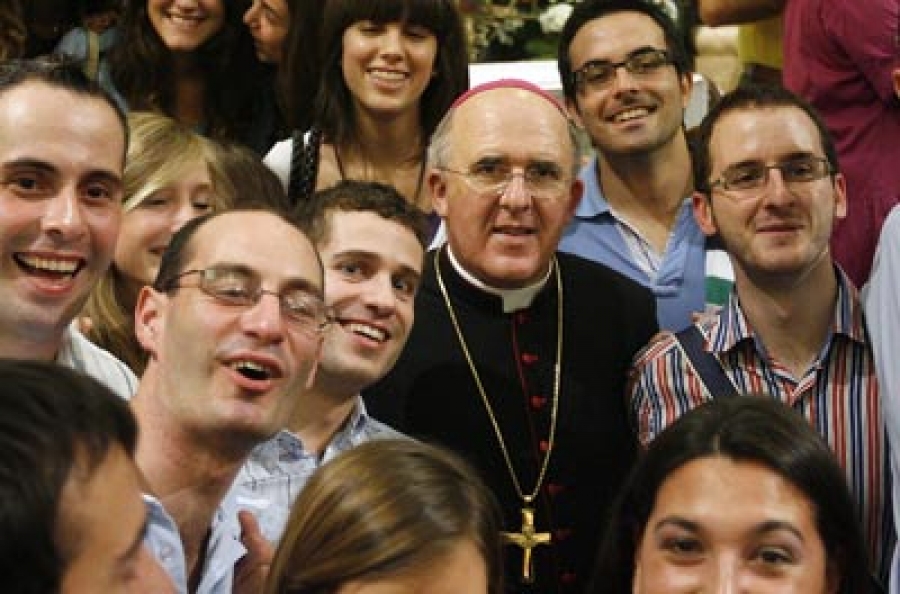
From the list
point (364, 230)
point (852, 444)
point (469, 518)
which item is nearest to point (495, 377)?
point (364, 230)

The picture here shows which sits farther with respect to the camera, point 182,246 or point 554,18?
point 554,18

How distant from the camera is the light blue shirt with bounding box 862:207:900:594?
3.33m

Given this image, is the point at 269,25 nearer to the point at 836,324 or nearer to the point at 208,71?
the point at 208,71

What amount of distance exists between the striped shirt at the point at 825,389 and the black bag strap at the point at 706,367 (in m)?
0.01

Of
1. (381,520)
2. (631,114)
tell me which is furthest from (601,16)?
(381,520)

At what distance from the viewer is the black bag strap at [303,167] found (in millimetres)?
4227

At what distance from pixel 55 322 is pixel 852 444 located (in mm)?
1521

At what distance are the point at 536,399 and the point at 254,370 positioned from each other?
950 mm

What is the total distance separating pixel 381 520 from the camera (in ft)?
7.78

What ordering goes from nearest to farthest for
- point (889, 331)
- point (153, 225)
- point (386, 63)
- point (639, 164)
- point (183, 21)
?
point (889, 331)
point (153, 225)
point (639, 164)
point (386, 63)
point (183, 21)

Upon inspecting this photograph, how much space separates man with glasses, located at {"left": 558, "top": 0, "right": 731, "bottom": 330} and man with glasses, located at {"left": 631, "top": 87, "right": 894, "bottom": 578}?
0.34 meters

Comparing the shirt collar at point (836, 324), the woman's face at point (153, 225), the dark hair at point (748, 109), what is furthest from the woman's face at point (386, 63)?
the shirt collar at point (836, 324)

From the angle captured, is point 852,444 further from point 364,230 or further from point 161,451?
point 161,451

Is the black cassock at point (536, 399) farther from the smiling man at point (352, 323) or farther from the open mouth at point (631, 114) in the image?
the open mouth at point (631, 114)
